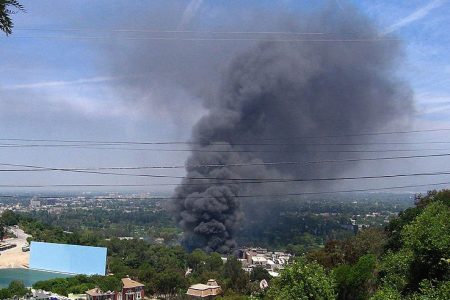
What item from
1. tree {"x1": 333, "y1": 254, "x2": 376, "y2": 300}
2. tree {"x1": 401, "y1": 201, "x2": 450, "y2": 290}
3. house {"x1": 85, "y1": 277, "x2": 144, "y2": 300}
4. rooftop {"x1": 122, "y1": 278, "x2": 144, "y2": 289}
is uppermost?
tree {"x1": 401, "y1": 201, "x2": 450, "y2": 290}

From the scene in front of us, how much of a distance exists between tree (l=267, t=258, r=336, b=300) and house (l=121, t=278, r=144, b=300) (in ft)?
37.8

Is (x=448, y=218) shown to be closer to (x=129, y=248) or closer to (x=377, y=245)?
(x=377, y=245)

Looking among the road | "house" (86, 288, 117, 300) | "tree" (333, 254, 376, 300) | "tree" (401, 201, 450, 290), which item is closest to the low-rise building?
"house" (86, 288, 117, 300)

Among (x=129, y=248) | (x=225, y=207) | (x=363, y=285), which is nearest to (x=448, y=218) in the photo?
(x=363, y=285)

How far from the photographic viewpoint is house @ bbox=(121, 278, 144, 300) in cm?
1806

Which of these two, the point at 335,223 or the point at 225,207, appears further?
the point at 335,223

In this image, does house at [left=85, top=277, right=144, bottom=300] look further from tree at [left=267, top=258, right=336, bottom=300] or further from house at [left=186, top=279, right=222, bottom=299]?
tree at [left=267, top=258, right=336, bottom=300]

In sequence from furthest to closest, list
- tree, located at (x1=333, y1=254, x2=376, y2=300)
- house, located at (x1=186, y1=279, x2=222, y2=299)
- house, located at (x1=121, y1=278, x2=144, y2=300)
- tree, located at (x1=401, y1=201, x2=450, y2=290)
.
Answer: house, located at (x1=121, y1=278, x2=144, y2=300), house, located at (x1=186, y1=279, x2=222, y2=299), tree, located at (x1=333, y1=254, x2=376, y2=300), tree, located at (x1=401, y1=201, x2=450, y2=290)

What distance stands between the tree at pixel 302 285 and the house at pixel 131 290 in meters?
11.5

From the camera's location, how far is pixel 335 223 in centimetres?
4484

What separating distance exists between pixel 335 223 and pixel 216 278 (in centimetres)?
2641

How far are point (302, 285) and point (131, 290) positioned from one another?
12.5 m

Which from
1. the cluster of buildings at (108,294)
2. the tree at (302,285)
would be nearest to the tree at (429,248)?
the tree at (302,285)

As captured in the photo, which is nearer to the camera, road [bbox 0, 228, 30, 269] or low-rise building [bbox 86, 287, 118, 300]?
low-rise building [bbox 86, 287, 118, 300]
